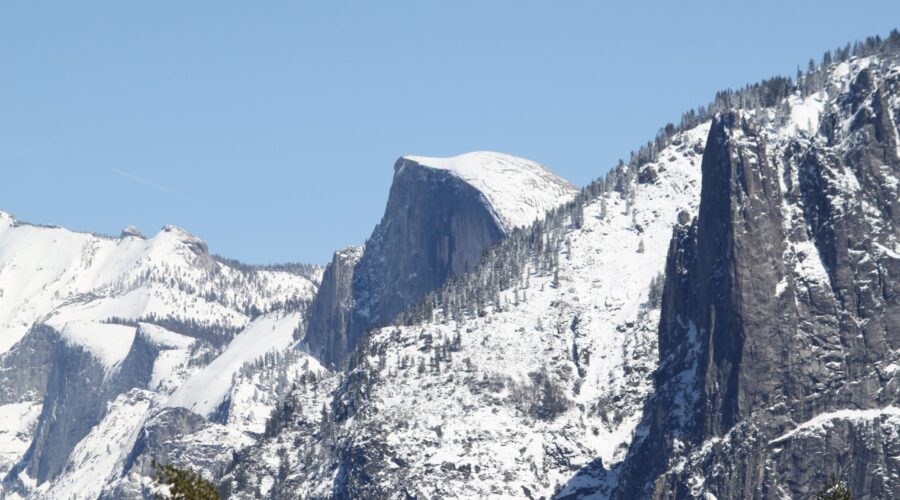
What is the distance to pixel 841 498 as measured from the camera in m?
158

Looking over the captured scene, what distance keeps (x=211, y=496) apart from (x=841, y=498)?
1743 inches

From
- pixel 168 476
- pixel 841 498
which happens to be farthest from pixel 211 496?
pixel 841 498

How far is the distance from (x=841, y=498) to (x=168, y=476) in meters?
47.2

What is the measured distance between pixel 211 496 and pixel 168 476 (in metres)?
3.15

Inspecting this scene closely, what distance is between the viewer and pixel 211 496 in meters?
149

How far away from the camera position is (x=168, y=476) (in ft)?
489

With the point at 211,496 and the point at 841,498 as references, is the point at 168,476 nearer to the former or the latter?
the point at 211,496
